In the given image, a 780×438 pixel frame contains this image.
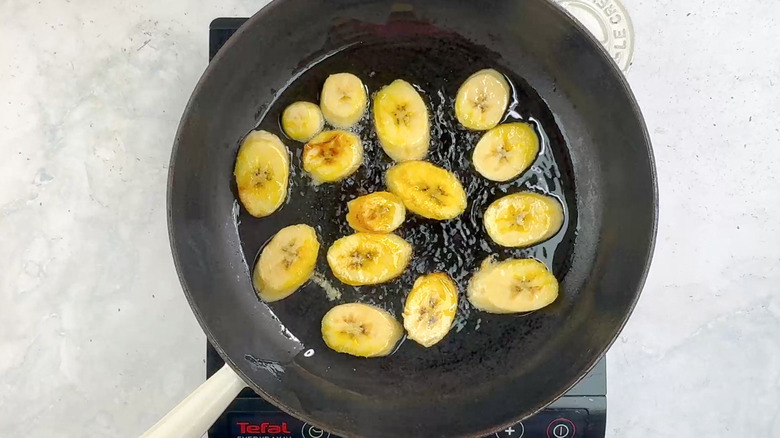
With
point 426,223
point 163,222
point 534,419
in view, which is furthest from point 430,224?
point 163,222

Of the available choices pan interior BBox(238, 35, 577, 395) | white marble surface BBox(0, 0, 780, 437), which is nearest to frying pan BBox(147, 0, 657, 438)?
pan interior BBox(238, 35, 577, 395)

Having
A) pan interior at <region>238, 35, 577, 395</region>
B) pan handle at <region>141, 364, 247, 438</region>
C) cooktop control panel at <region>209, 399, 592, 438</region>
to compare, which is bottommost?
cooktop control panel at <region>209, 399, 592, 438</region>

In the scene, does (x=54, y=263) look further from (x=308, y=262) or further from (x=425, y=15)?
(x=425, y=15)

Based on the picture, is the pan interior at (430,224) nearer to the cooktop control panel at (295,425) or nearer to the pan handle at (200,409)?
the cooktop control panel at (295,425)

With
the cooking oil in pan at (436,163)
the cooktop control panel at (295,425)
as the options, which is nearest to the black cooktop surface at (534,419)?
the cooktop control panel at (295,425)

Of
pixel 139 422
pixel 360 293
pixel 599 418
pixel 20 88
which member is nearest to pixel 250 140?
pixel 360 293

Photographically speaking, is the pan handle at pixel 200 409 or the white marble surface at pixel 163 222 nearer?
the pan handle at pixel 200 409

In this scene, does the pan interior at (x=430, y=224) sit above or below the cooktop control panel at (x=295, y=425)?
above

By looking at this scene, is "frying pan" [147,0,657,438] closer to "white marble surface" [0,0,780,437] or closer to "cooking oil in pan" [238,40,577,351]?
"cooking oil in pan" [238,40,577,351]
